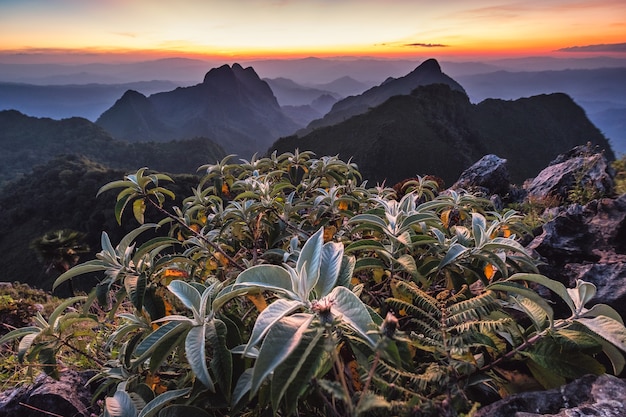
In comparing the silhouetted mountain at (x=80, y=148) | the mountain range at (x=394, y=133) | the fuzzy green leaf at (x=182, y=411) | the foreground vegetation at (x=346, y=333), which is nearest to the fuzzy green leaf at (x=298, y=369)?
the foreground vegetation at (x=346, y=333)

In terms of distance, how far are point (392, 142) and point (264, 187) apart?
2158 inches

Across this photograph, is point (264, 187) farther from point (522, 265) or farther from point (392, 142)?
point (392, 142)

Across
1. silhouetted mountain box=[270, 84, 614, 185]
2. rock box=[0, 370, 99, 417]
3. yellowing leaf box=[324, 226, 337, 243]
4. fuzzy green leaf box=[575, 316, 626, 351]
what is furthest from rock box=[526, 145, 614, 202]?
silhouetted mountain box=[270, 84, 614, 185]

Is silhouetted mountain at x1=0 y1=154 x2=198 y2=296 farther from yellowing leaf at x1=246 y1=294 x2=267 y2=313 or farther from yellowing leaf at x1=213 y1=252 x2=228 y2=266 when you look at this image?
yellowing leaf at x1=246 y1=294 x2=267 y2=313

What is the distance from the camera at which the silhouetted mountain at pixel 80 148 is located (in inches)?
3300

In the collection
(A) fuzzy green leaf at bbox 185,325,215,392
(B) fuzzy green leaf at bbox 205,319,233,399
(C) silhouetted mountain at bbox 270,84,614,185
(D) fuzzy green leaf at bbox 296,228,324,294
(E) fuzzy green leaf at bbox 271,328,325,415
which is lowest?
(C) silhouetted mountain at bbox 270,84,614,185

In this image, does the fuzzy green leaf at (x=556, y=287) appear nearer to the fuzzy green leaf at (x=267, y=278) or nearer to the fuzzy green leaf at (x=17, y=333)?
the fuzzy green leaf at (x=267, y=278)

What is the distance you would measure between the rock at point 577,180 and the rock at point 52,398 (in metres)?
5.34

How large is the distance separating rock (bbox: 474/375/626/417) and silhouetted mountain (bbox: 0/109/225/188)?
76.9 m

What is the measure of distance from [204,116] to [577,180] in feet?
592

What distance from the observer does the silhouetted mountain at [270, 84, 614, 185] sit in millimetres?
52750

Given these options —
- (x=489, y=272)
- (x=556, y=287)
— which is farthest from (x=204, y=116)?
(x=556, y=287)

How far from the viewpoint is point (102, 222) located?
42.2 m

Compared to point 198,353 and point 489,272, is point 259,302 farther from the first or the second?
point 489,272
